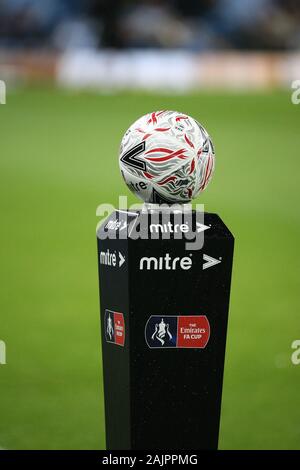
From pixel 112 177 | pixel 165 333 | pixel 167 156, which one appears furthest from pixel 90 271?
pixel 167 156

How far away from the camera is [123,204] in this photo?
218 inches

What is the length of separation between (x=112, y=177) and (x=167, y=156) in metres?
9.59

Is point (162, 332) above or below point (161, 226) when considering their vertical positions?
below

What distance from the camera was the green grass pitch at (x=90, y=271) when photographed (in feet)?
19.9

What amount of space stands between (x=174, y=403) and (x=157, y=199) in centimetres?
97

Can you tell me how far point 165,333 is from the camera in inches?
181

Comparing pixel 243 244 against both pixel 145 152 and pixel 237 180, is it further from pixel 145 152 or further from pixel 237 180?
pixel 145 152

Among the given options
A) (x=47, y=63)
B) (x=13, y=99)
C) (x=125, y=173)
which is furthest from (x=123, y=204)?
(x=47, y=63)

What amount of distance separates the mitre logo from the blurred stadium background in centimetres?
149

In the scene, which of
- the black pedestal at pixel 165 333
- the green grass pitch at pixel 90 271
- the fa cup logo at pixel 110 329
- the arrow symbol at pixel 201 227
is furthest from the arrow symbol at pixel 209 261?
the green grass pitch at pixel 90 271

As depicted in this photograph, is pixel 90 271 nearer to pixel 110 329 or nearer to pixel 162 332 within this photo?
pixel 110 329

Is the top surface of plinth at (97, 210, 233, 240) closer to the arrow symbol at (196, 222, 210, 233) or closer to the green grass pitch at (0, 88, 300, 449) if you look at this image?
the arrow symbol at (196, 222, 210, 233)

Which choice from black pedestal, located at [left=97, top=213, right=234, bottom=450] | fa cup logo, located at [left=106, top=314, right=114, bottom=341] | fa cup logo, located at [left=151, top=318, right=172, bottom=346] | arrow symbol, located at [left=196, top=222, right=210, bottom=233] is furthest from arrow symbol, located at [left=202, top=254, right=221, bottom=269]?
fa cup logo, located at [left=106, top=314, right=114, bottom=341]

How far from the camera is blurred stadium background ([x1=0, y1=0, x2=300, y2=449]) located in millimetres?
6414
